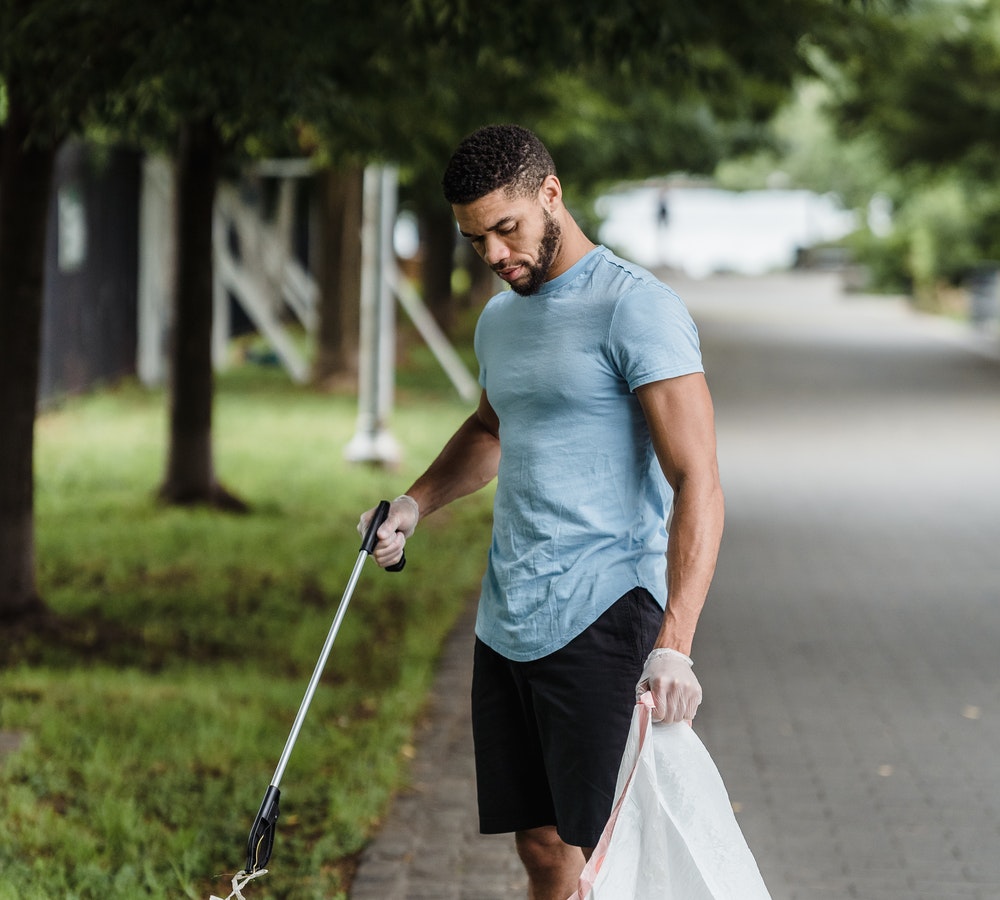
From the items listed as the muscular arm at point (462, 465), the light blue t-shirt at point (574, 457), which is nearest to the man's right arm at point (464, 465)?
the muscular arm at point (462, 465)

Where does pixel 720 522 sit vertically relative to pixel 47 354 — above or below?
above

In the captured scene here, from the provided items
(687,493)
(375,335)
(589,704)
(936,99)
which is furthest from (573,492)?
(936,99)

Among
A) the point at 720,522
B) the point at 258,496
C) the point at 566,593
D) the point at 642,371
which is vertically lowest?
the point at 258,496

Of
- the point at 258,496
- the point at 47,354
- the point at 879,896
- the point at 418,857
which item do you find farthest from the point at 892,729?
the point at 47,354

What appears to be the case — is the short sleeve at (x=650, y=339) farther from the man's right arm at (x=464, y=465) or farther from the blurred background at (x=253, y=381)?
the blurred background at (x=253, y=381)

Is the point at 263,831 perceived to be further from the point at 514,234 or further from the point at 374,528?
the point at 514,234

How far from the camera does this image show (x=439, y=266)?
25.1 meters

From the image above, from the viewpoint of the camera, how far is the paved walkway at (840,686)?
15.2 feet

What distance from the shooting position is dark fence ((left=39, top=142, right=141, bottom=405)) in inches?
587

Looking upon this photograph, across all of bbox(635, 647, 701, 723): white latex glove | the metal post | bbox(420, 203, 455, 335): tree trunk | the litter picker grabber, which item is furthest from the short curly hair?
bbox(420, 203, 455, 335): tree trunk

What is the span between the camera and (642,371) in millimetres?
2816

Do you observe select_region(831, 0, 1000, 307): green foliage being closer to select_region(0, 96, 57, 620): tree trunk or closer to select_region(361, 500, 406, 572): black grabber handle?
select_region(0, 96, 57, 620): tree trunk

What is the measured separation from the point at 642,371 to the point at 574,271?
0.92 feet

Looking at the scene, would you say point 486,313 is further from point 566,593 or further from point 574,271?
point 566,593
